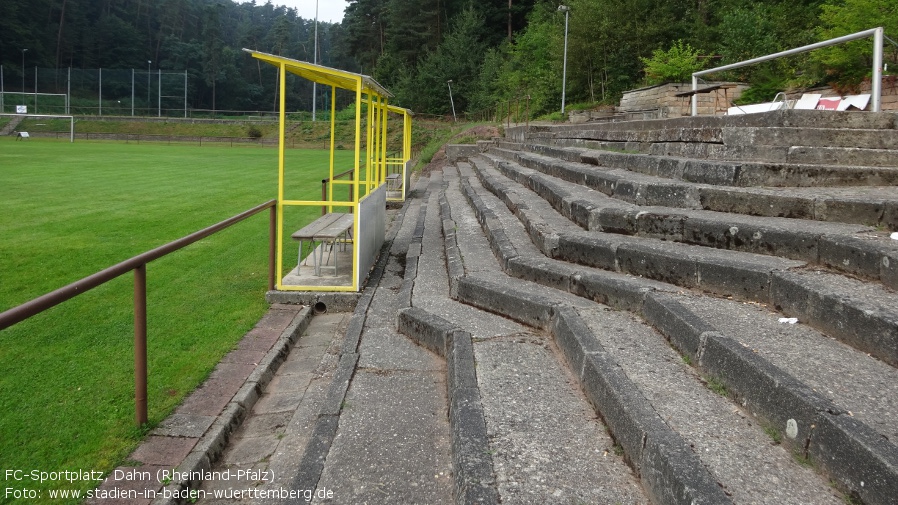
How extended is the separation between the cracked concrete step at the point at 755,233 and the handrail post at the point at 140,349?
3.31 meters

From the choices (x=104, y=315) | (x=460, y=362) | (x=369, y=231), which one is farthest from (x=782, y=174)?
(x=104, y=315)

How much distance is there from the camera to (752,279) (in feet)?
11.2

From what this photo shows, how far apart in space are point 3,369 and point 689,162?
542 centimetres

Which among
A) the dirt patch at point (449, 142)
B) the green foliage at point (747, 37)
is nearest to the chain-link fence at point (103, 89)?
the dirt patch at point (449, 142)

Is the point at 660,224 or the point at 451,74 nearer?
the point at 660,224

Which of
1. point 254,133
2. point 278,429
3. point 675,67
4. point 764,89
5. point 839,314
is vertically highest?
point 254,133

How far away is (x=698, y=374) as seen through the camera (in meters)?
2.92

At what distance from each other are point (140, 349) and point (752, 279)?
3.28 metres

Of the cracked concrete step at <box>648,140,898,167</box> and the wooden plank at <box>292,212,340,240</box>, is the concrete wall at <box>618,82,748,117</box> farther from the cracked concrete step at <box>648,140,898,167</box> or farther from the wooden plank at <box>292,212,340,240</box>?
the wooden plank at <box>292,212,340,240</box>

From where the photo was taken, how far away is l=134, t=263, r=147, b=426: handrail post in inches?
131

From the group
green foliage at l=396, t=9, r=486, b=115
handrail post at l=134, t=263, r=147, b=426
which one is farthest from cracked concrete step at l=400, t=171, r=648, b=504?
green foliage at l=396, t=9, r=486, b=115

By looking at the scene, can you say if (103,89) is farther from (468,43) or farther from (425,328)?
(425,328)

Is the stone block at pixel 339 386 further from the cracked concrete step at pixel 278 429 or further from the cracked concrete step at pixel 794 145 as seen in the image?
the cracked concrete step at pixel 794 145

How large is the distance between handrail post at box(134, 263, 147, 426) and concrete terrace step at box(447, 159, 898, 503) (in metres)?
2.26
